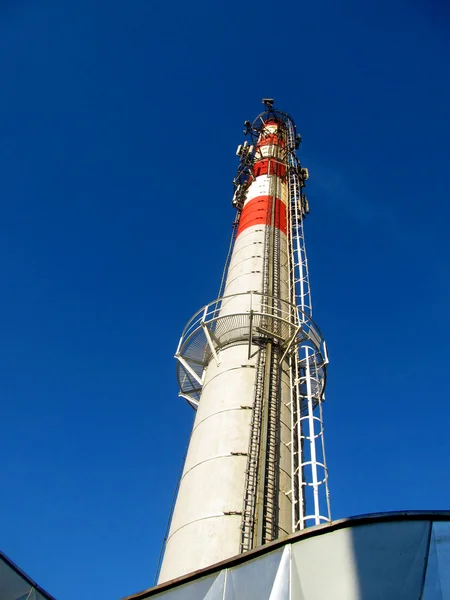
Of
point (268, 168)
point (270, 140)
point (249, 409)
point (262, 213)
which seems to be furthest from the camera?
point (270, 140)

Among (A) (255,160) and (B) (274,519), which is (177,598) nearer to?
(B) (274,519)

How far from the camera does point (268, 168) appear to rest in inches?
1089

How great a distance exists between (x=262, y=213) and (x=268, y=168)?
5.37 m

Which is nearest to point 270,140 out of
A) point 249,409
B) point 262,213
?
point 262,213

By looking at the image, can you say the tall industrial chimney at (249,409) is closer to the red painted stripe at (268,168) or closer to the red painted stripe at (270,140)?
the red painted stripe at (268,168)

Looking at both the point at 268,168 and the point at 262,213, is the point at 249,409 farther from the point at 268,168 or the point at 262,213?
the point at 268,168

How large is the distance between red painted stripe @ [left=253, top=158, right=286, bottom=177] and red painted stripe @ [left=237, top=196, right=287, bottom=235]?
10.9 feet

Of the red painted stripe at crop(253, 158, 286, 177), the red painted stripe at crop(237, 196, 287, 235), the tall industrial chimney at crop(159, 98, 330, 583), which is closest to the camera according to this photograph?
the tall industrial chimney at crop(159, 98, 330, 583)

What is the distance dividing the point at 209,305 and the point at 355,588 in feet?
38.6

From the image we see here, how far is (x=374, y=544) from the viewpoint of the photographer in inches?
238

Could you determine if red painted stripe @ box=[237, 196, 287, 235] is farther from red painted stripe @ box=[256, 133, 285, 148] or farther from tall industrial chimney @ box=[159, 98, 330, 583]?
red painted stripe @ box=[256, 133, 285, 148]

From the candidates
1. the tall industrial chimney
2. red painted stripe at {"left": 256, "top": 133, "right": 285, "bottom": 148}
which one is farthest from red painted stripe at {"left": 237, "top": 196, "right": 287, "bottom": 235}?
red painted stripe at {"left": 256, "top": 133, "right": 285, "bottom": 148}

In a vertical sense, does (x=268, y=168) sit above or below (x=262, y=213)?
above

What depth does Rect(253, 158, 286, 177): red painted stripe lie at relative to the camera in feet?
90.8
